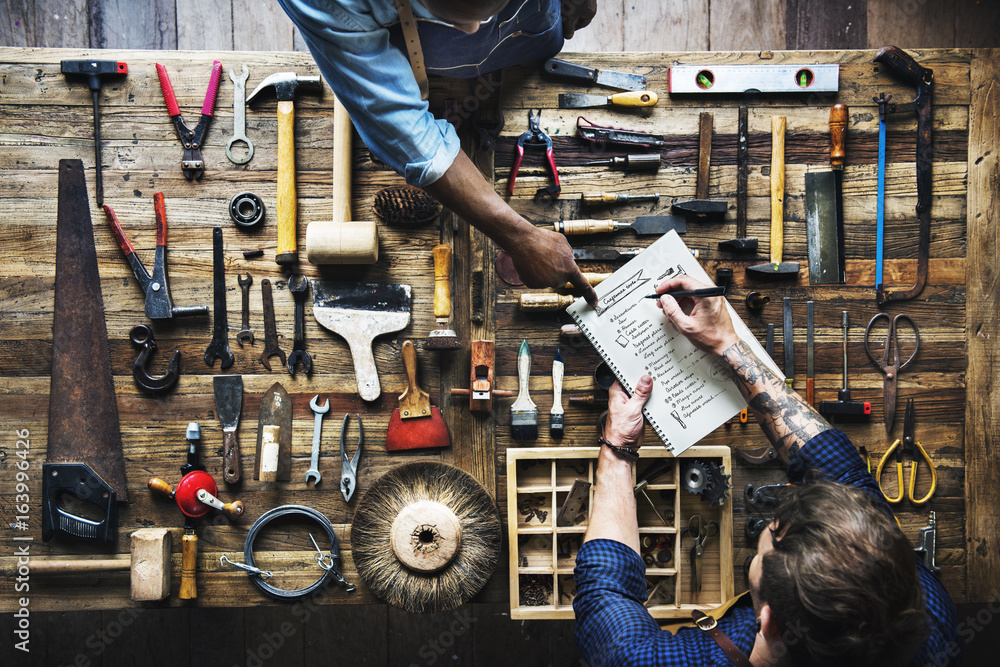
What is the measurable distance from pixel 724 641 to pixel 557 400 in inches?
33.7

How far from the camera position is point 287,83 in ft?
6.48

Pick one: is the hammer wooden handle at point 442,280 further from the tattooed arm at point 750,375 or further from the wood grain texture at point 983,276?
the wood grain texture at point 983,276

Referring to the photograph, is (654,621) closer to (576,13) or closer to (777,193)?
(777,193)

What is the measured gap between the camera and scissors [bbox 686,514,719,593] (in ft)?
6.15

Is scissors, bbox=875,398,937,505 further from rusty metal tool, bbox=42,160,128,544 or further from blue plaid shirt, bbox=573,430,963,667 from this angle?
rusty metal tool, bbox=42,160,128,544

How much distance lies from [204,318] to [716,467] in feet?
6.00

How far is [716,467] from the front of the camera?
182cm

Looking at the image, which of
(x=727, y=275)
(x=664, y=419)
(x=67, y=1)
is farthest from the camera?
(x=67, y=1)

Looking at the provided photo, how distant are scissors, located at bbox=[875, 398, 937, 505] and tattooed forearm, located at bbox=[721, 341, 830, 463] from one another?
57 cm

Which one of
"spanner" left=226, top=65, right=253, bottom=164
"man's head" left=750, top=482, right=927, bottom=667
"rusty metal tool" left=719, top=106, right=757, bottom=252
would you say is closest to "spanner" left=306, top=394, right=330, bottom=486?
"spanner" left=226, top=65, right=253, bottom=164

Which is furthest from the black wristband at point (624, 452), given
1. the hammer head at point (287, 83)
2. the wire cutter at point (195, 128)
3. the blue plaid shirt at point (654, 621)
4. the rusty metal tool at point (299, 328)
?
the wire cutter at point (195, 128)

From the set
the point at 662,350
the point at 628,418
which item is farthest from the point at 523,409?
the point at 662,350

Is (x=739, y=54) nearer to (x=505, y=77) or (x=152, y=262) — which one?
(x=505, y=77)

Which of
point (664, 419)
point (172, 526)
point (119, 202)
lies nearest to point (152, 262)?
point (119, 202)
